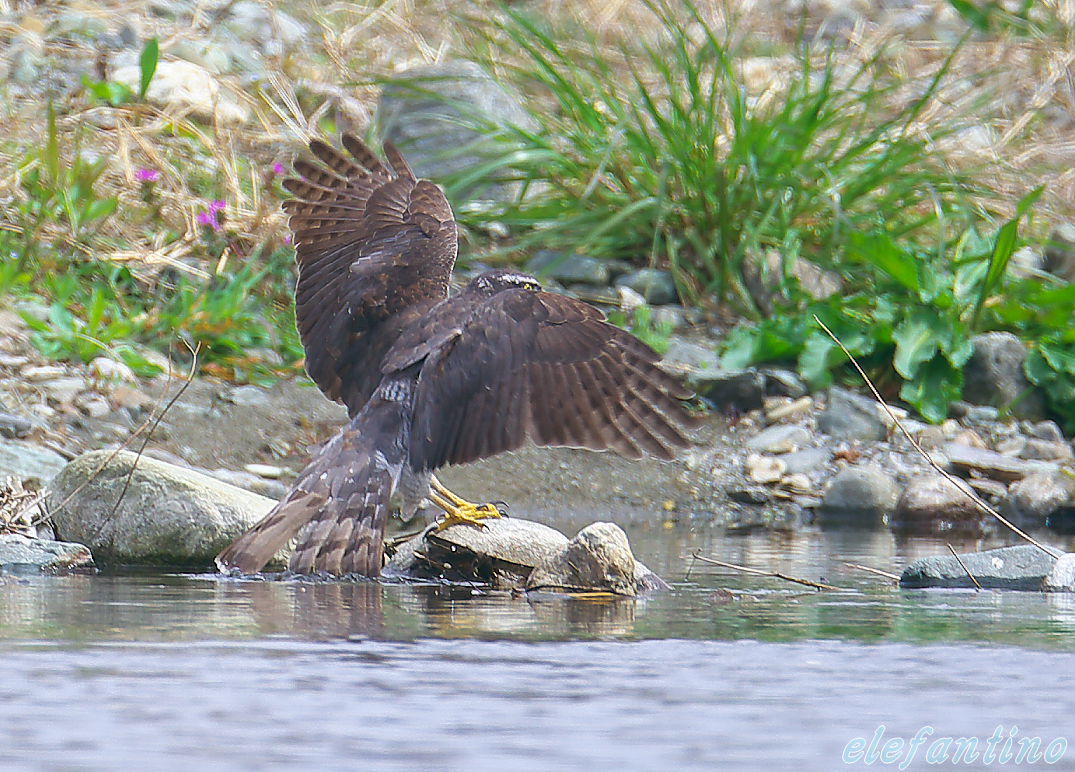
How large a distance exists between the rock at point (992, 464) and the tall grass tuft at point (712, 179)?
1426 millimetres

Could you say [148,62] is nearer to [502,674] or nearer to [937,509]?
[937,509]

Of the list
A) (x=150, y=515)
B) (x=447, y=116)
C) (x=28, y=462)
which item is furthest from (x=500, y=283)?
(x=447, y=116)

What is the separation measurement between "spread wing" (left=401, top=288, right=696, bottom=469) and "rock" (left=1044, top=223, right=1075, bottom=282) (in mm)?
4979

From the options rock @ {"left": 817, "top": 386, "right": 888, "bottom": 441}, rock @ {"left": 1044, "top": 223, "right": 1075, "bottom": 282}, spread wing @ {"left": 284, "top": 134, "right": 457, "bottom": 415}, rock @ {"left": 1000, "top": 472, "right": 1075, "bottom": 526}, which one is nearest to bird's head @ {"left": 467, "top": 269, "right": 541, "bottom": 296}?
spread wing @ {"left": 284, "top": 134, "right": 457, "bottom": 415}

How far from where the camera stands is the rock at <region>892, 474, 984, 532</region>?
314 inches

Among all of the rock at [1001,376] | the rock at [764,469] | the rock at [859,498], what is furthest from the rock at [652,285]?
the rock at [859,498]

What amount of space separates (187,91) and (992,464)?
18.0 ft

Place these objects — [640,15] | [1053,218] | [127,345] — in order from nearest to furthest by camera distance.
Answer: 1. [127,345]
2. [1053,218]
3. [640,15]

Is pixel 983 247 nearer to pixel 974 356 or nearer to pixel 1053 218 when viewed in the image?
pixel 974 356

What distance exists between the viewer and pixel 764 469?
27.7 feet

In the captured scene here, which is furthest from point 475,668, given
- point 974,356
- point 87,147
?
point 87,147

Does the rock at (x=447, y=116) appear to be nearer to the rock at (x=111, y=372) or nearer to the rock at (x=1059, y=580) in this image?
the rock at (x=111, y=372)

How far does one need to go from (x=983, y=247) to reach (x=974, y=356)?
61cm

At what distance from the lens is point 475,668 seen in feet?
13.2
